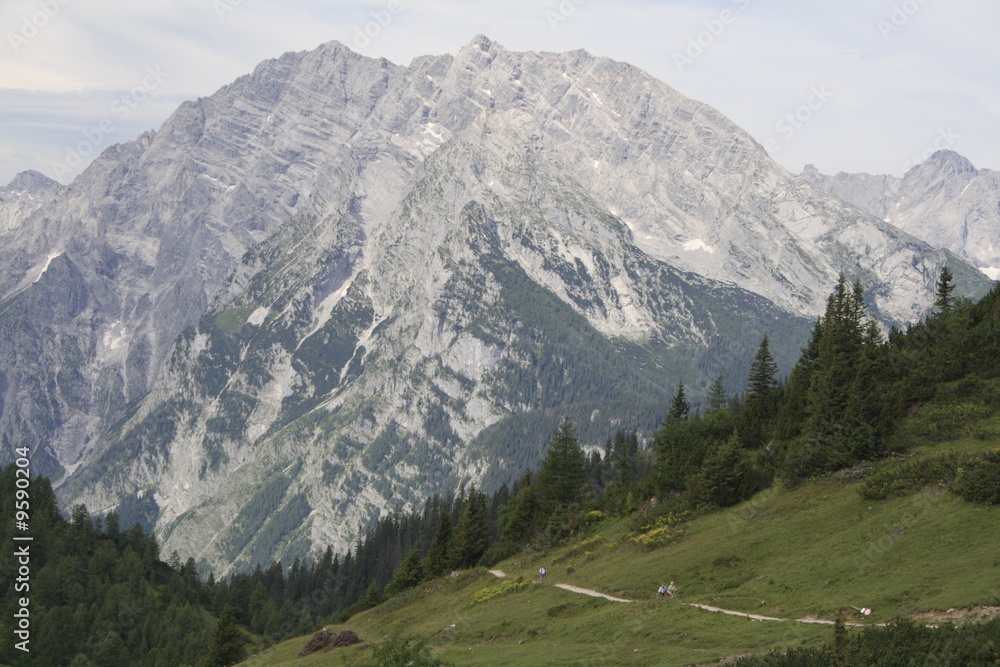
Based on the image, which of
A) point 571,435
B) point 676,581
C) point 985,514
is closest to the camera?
point 985,514

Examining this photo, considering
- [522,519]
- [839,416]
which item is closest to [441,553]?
[522,519]

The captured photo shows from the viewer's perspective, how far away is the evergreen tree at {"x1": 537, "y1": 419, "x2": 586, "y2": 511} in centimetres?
11275

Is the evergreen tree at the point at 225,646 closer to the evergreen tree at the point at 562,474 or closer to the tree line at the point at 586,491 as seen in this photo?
the tree line at the point at 586,491

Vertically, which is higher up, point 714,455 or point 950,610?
point 714,455

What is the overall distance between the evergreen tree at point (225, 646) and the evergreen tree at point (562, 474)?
40.1 meters

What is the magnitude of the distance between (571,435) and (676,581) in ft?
193

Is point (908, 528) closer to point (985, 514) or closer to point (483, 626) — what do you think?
point (985, 514)

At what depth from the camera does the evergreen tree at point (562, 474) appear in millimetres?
112750

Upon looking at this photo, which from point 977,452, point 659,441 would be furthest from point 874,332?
point 977,452

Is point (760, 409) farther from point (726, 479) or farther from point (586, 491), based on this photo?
point (586, 491)

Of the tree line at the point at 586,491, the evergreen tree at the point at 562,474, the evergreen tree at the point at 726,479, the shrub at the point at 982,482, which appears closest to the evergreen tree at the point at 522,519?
the tree line at the point at 586,491

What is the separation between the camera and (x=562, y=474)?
114375 millimetres

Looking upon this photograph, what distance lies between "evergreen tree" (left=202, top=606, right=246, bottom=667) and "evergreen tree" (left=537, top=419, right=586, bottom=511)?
40.1 meters

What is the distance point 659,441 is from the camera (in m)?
102
